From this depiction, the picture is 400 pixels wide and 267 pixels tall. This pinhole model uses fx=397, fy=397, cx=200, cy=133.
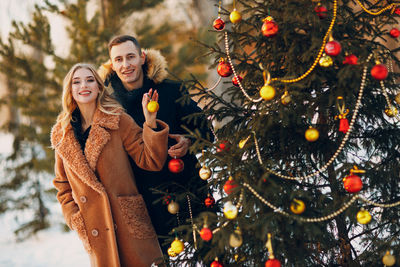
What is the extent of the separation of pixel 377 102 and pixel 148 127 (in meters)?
1.43

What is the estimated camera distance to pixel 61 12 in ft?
19.4

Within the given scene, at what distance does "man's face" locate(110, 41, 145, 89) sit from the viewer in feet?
10.1

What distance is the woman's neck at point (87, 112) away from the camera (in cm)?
290

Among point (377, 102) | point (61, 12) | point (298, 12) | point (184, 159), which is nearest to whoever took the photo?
point (298, 12)

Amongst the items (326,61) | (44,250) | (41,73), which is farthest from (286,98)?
(44,250)

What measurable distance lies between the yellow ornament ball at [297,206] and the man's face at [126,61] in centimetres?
168

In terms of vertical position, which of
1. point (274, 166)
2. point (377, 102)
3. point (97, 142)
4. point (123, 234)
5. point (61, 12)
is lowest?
point (123, 234)

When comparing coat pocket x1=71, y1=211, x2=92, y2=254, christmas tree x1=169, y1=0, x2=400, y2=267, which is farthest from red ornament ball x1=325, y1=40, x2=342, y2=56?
coat pocket x1=71, y1=211, x2=92, y2=254

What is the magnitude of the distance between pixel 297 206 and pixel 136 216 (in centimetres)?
124

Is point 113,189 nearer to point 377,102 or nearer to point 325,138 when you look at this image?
point 325,138

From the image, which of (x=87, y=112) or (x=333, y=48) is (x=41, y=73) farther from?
(x=333, y=48)

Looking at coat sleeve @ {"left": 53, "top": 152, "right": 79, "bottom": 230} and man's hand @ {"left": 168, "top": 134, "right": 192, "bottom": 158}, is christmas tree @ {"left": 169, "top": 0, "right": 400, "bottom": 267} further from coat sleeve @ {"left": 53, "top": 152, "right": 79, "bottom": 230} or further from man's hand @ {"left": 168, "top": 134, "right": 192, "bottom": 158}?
coat sleeve @ {"left": 53, "top": 152, "right": 79, "bottom": 230}

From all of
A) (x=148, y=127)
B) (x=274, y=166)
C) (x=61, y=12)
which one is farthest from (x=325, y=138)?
(x=61, y=12)

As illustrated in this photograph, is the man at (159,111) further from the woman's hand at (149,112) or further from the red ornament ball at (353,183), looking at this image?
the red ornament ball at (353,183)
